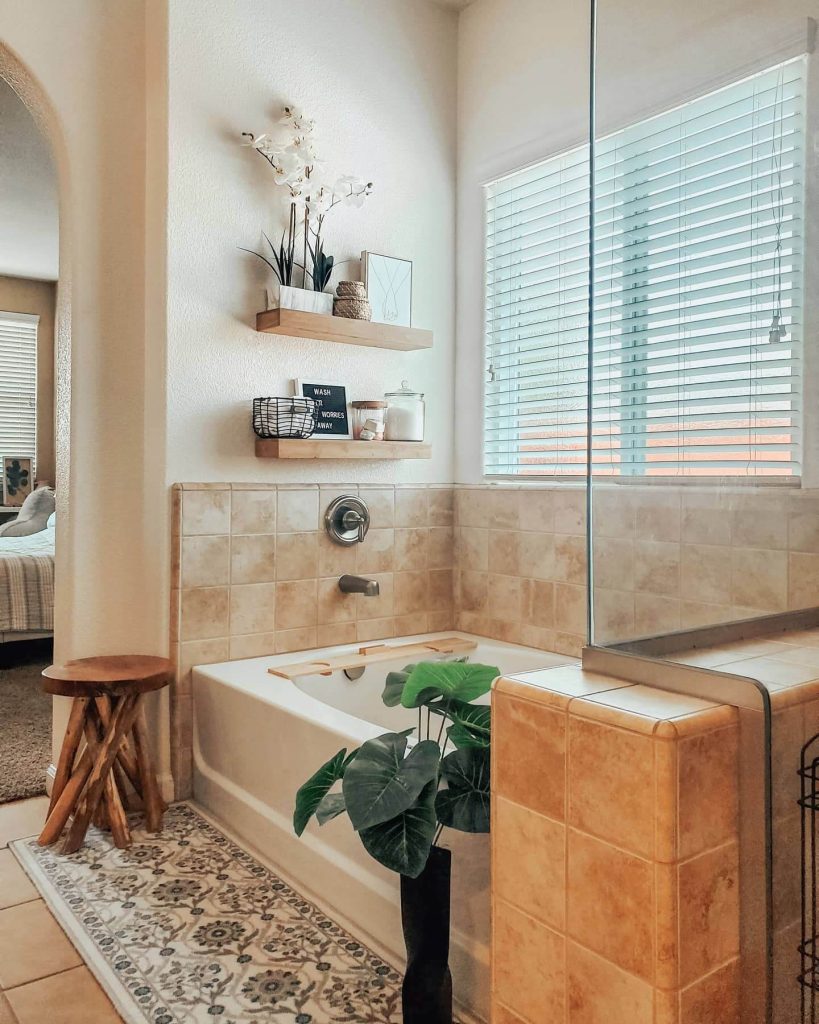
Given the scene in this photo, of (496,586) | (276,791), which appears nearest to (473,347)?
(496,586)

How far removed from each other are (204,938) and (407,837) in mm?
766

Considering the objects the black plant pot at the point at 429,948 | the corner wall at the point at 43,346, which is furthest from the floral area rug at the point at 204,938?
A: the corner wall at the point at 43,346

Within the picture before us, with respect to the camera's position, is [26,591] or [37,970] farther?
[26,591]

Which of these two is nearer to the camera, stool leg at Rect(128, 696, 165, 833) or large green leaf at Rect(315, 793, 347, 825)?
large green leaf at Rect(315, 793, 347, 825)

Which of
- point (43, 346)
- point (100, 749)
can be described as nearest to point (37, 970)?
point (100, 749)

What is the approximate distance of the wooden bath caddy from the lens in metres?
2.63

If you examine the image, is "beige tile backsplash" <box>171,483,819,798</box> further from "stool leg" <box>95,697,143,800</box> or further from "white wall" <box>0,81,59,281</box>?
"white wall" <box>0,81,59,281</box>

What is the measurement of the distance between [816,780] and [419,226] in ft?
8.90

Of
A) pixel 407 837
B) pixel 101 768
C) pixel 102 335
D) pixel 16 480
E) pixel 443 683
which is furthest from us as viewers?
pixel 16 480

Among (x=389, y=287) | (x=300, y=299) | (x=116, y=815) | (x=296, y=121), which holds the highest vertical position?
(x=296, y=121)

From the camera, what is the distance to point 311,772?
2160 millimetres

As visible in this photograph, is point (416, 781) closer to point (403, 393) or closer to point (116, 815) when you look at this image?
point (116, 815)

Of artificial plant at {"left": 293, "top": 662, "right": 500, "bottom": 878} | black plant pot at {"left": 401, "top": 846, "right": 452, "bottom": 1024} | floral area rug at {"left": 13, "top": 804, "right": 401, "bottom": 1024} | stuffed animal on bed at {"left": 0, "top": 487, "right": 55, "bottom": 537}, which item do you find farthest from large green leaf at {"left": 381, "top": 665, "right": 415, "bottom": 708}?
stuffed animal on bed at {"left": 0, "top": 487, "right": 55, "bottom": 537}

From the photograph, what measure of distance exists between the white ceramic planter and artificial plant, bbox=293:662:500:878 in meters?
1.56
